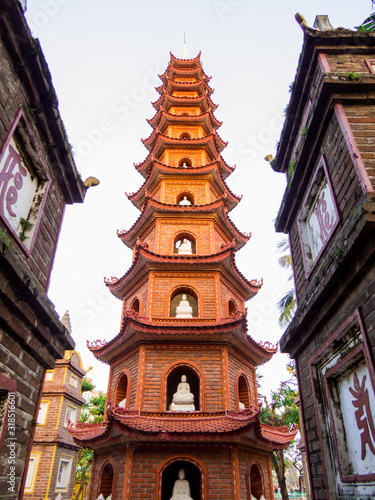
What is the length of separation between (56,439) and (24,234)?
1935cm

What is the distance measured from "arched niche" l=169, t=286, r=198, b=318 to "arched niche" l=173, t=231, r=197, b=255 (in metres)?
1.58

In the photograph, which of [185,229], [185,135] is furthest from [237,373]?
[185,135]

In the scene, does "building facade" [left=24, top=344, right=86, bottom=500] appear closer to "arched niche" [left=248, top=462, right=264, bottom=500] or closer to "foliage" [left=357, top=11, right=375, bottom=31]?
"arched niche" [left=248, top=462, right=264, bottom=500]

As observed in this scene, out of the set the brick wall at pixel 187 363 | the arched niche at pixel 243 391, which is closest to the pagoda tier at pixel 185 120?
the brick wall at pixel 187 363

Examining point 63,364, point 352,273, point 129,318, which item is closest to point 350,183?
point 352,273

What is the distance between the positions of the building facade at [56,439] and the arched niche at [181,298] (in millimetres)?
10122

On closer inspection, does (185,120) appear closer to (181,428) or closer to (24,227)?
→ (181,428)

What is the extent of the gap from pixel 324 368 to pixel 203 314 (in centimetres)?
830

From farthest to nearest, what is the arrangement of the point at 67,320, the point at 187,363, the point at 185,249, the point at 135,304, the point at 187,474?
the point at 67,320 → the point at 185,249 → the point at 135,304 → the point at 187,474 → the point at 187,363

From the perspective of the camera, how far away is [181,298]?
47.8 ft

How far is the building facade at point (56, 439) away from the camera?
19.9 m

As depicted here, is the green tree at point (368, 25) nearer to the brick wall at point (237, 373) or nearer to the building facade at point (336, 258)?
the building facade at point (336, 258)

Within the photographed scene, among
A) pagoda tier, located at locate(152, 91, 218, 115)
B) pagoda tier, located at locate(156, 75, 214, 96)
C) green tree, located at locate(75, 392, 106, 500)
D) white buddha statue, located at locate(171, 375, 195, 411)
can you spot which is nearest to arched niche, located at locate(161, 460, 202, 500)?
white buddha statue, located at locate(171, 375, 195, 411)

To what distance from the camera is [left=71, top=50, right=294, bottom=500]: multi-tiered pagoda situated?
1045 cm
